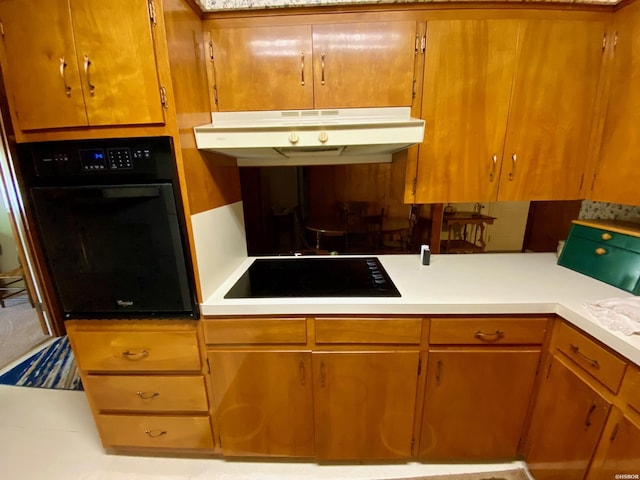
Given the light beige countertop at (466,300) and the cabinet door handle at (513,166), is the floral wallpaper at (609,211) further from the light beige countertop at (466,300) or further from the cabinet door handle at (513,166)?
the cabinet door handle at (513,166)

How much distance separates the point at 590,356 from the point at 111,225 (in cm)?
189

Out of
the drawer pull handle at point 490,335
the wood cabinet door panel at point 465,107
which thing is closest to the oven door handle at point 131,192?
the wood cabinet door panel at point 465,107

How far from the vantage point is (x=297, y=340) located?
1.15 meters

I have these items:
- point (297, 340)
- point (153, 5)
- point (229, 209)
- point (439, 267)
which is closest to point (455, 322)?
point (439, 267)

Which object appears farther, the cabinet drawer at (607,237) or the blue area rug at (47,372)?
the blue area rug at (47,372)

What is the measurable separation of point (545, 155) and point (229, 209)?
1653mm

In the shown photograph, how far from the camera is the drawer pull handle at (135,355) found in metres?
1.18

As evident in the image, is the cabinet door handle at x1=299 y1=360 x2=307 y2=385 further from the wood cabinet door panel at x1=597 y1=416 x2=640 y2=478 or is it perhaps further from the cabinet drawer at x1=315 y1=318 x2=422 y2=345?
the wood cabinet door panel at x1=597 y1=416 x2=640 y2=478

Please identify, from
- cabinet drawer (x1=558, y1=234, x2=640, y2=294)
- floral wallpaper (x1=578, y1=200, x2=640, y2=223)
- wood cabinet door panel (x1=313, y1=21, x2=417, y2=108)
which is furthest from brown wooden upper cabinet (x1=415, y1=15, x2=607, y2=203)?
floral wallpaper (x1=578, y1=200, x2=640, y2=223)

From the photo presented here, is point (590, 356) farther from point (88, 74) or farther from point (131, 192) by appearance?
point (88, 74)

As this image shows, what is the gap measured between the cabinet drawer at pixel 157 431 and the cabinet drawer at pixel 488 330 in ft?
3.92

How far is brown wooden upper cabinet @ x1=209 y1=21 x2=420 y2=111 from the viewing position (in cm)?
119

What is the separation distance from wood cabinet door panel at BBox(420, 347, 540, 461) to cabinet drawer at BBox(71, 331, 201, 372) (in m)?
1.10

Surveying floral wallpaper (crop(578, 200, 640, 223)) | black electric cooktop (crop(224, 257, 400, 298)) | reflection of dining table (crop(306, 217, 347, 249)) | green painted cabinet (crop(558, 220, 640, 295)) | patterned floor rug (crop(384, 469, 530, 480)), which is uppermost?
floral wallpaper (crop(578, 200, 640, 223))
